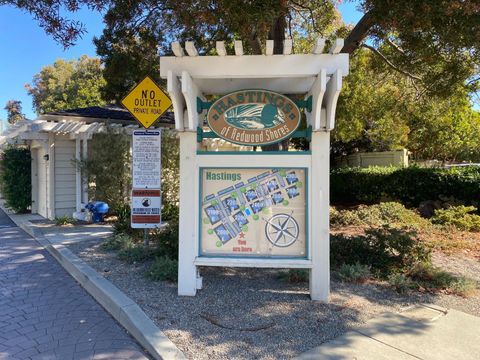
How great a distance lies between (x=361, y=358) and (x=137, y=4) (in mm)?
6912

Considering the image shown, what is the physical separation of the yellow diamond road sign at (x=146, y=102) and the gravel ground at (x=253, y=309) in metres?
2.51

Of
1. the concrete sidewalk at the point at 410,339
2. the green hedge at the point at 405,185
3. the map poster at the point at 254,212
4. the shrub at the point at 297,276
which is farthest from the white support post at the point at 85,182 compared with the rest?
the concrete sidewalk at the point at 410,339

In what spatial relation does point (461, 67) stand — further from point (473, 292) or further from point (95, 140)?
point (95, 140)

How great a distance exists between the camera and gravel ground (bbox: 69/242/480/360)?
3.74 m

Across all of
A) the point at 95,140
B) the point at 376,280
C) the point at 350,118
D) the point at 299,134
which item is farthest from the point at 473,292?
the point at 95,140

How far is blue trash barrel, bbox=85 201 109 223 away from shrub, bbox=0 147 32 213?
12.5 feet

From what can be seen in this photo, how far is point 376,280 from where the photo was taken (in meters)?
5.61

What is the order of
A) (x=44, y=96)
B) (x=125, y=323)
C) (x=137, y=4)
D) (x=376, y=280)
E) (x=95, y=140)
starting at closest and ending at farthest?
(x=125, y=323) < (x=376, y=280) < (x=137, y=4) < (x=95, y=140) < (x=44, y=96)

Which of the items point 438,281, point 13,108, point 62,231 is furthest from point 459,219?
point 13,108

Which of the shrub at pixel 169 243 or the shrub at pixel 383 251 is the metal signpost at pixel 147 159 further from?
the shrub at pixel 383 251

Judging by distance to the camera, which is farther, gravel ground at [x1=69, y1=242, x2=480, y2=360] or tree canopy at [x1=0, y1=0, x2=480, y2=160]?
tree canopy at [x1=0, y1=0, x2=480, y2=160]

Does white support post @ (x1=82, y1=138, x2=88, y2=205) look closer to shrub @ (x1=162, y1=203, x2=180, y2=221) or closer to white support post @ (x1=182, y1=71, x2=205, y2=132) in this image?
shrub @ (x1=162, y1=203, x2=180, y2=221)

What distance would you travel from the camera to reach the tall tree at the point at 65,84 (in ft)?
107

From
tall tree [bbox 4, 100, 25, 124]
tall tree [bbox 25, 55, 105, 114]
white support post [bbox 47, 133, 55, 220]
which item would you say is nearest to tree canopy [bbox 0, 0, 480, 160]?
white support post [bbox 47, 133, 55, 220]
